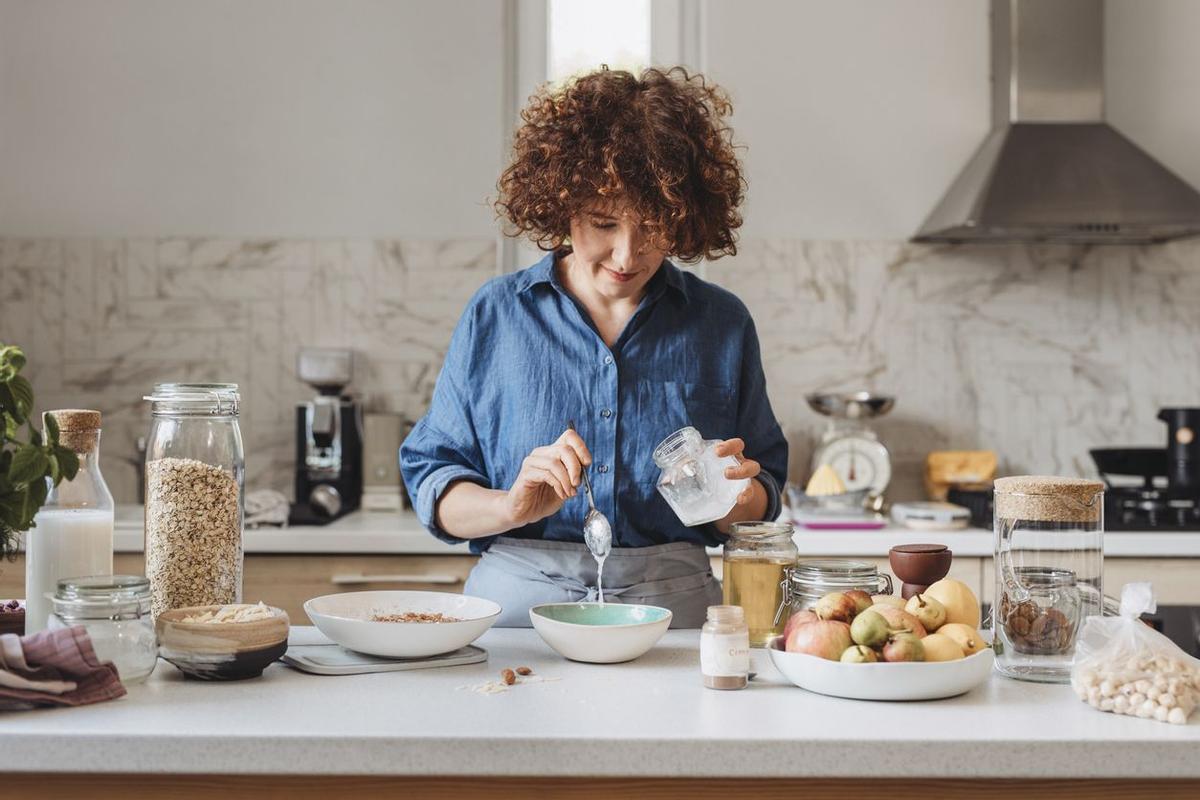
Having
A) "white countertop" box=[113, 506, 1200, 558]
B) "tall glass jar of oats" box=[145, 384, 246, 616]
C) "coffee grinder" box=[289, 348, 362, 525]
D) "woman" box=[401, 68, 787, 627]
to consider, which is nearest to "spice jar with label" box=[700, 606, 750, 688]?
"woman" box=[401, 68, 787, 627]

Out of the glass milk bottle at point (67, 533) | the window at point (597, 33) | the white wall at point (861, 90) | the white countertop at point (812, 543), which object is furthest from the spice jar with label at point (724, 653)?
Answer: the window at point (597, 33)

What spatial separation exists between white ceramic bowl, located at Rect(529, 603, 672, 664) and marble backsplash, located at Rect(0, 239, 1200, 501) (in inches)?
83.3

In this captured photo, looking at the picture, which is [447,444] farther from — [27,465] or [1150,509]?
[1150,509]

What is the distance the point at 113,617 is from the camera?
51.9 inches

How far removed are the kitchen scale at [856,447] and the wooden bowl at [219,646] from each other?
87.0 inches

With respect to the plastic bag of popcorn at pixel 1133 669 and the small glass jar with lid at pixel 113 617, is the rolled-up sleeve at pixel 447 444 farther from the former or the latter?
the plastic bag of popcorn at pixel 1133 669

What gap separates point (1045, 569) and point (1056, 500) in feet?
0.29

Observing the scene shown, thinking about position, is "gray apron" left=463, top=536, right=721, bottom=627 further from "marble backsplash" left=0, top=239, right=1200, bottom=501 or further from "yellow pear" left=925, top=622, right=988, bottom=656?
"marble backsplash" left=0, top=239, right=1200, bottom=501

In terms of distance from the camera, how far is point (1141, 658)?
1.27 meters

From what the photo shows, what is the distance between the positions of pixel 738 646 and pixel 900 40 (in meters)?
2.72

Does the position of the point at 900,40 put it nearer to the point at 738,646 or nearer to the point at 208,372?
the point at 208,372

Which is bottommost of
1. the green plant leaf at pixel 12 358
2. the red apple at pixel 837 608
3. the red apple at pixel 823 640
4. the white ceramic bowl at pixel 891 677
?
the white ceramic bowl at pixel 891 677

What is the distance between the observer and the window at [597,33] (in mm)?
3740

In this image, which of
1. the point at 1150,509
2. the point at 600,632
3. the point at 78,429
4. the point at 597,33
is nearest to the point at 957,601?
the point at 600,632
